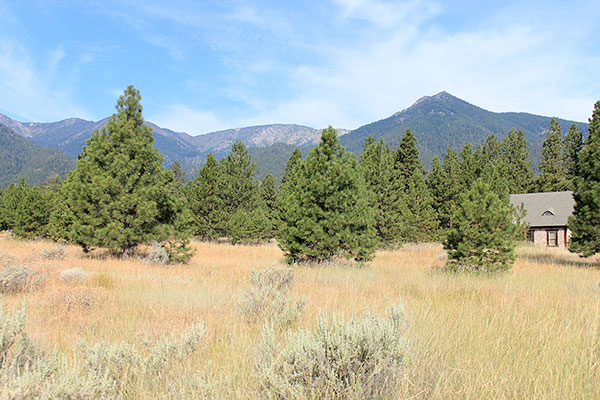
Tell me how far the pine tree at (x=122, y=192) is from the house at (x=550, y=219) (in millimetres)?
30113

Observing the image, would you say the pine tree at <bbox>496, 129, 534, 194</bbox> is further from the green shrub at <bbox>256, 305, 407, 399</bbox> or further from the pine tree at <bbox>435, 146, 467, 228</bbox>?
the green shrub at <bbox>256, 305, 407, 399</bbox>

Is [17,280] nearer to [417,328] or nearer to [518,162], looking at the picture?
[417,328]

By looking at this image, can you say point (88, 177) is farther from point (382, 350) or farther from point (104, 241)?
point (382, 350)

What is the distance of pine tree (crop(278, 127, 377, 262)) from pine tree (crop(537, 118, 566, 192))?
42353mm

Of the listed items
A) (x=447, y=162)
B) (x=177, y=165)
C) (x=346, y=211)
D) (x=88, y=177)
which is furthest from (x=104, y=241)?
(x=177, y=165)

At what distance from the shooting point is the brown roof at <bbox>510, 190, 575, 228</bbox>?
104 ft

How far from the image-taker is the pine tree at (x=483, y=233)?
1100 centimetres

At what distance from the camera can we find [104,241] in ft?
40.2

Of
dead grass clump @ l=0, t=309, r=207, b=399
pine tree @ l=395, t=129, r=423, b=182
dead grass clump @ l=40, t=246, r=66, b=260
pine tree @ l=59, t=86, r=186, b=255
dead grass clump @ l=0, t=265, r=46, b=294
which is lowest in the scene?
dead grass clump @ l=40, t=246, r=66, b=260

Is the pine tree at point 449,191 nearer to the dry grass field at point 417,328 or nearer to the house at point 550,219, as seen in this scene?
the house at point 550,219

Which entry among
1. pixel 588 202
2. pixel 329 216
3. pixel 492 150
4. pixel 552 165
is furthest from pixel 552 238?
pixel 329 216

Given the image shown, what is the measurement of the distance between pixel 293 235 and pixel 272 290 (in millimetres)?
6854

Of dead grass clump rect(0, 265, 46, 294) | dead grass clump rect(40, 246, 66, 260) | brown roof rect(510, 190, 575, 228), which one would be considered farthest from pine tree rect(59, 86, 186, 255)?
brown roof rect(510, 190, 575, 228)

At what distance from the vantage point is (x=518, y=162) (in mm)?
48188
